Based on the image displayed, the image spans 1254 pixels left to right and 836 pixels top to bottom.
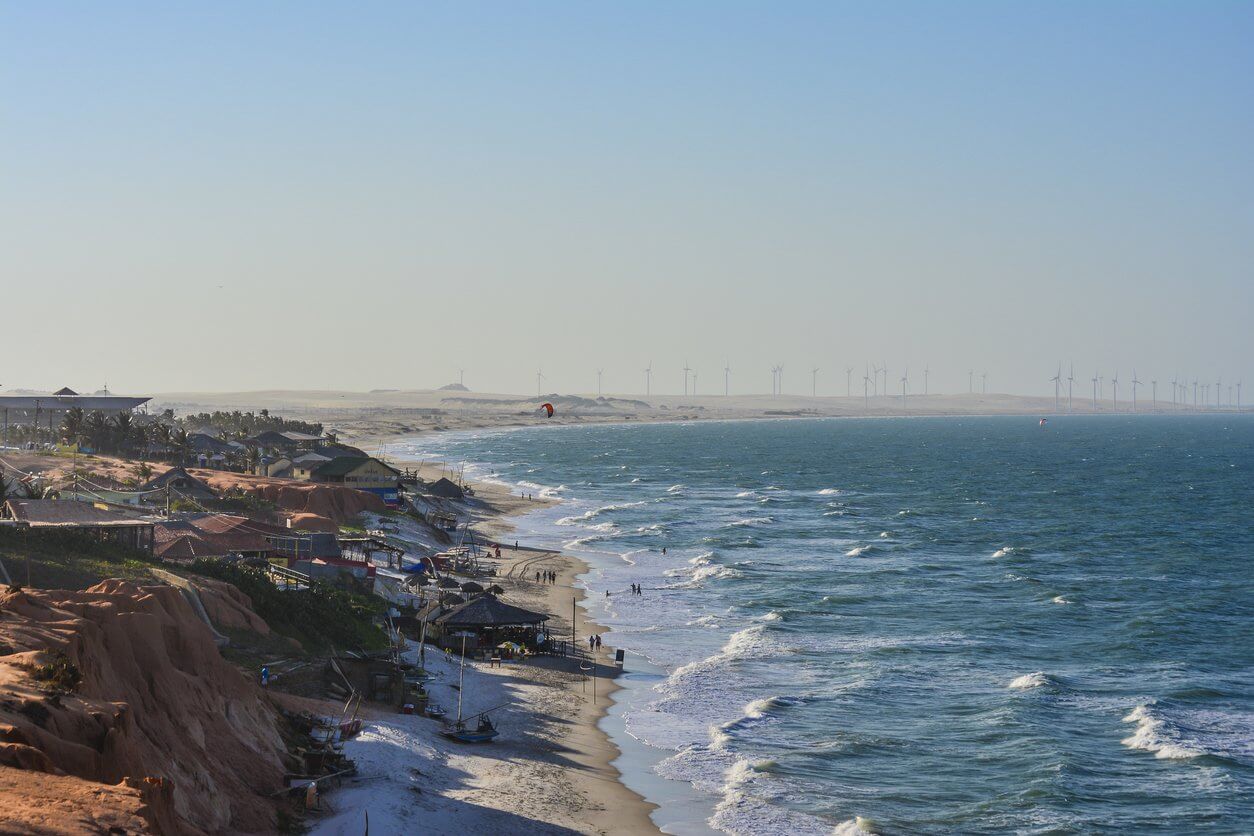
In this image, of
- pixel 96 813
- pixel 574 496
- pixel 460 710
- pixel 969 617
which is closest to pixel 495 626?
pixel 460 710

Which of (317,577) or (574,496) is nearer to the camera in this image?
(317,577)

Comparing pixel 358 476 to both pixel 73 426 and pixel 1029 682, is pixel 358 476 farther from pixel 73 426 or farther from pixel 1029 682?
pixel 1029 682

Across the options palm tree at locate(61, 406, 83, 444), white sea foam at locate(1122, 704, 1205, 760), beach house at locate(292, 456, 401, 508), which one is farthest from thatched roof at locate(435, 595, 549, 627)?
palm tree at locate(61, 406, 83, 444)

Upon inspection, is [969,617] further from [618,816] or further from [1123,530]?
[1123,530]

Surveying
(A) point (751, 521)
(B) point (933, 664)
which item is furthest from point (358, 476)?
(B) point (933, 664)

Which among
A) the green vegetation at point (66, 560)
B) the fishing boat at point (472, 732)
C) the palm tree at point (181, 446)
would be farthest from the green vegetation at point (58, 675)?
the palm tree at point (181, 446)
